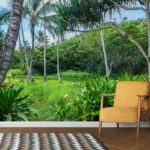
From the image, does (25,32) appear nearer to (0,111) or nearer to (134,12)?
(0,111)

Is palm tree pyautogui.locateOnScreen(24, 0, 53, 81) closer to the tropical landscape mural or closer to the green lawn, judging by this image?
the tropical landscape mural

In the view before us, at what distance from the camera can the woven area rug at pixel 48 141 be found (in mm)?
5137

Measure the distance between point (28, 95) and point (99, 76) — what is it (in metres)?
1.44

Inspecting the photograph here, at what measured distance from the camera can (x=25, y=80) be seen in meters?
8.04

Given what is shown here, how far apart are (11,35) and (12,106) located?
1291 mm

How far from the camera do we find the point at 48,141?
18.3ft

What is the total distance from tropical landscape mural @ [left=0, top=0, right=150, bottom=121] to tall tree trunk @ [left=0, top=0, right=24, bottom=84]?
903mm

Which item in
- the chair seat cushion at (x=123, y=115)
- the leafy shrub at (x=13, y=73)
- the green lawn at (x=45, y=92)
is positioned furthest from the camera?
the leafy shrub at (x=13, y=73)

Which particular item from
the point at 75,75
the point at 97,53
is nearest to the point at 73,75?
the point at 75,75

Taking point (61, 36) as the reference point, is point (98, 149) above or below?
below

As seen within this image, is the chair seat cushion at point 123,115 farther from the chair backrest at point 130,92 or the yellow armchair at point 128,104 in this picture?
the chair backrest at point 130,92

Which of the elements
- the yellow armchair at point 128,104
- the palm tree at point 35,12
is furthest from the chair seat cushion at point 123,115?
the palm tree at point 35,12

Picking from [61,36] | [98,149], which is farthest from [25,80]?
[98,149]

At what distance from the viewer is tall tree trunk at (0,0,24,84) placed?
22.6ft
